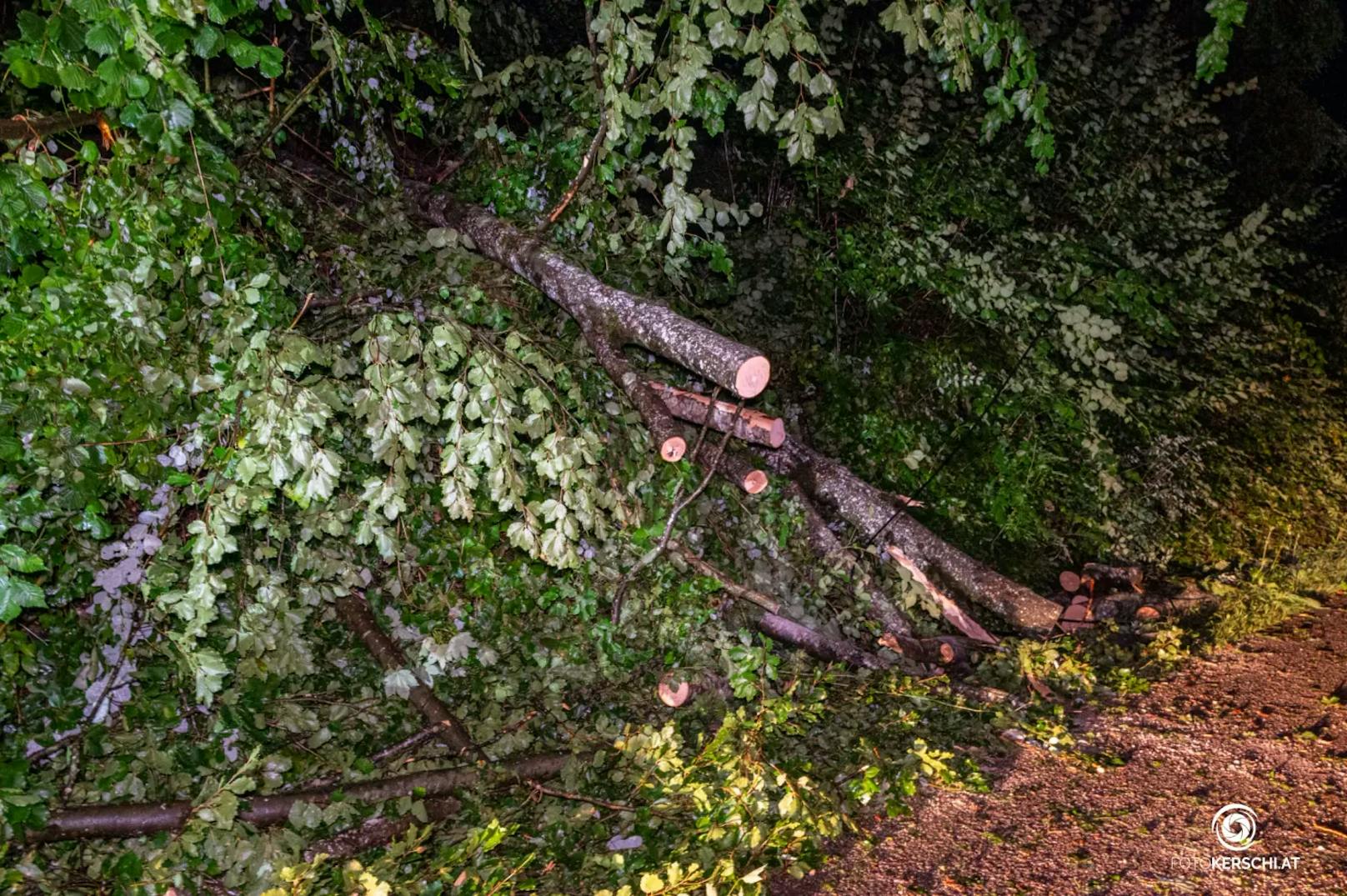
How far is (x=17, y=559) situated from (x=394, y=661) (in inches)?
72.4

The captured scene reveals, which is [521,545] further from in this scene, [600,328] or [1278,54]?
[1278,54]

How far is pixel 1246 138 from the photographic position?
8195 mm

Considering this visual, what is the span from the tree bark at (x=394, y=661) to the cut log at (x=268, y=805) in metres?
0.20

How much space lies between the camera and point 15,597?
1.99m

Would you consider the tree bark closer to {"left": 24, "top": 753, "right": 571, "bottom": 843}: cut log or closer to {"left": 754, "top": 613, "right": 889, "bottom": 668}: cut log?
{"left": 24, "top": 753, "right": 571, "bottom": 843}: cut log

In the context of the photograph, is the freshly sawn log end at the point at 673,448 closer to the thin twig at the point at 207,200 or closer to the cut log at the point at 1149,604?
the thin twig at the point at 207,200

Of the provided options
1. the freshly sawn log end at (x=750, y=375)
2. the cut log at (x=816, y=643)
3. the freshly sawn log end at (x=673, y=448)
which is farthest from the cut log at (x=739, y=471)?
the freshly sawn log end at (x=750, y=375)

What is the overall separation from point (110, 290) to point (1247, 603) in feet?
19.6

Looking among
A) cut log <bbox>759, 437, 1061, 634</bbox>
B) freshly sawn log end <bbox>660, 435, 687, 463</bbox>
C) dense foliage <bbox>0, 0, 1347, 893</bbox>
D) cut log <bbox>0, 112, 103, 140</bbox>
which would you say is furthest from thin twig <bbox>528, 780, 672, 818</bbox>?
cut log <bbox>0, 112, 103, 140</bbox>

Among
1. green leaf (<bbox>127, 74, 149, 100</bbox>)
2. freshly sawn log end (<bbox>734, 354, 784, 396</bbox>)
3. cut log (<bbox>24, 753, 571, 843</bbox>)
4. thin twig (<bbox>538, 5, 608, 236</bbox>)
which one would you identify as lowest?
cut log (<bbox>24, 753, 571, 843</bbox>)

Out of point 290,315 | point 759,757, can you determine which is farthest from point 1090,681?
point 290,315

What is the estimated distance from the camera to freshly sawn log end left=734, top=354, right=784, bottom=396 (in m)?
3.06

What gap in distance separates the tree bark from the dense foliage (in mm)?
108

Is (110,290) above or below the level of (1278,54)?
below
